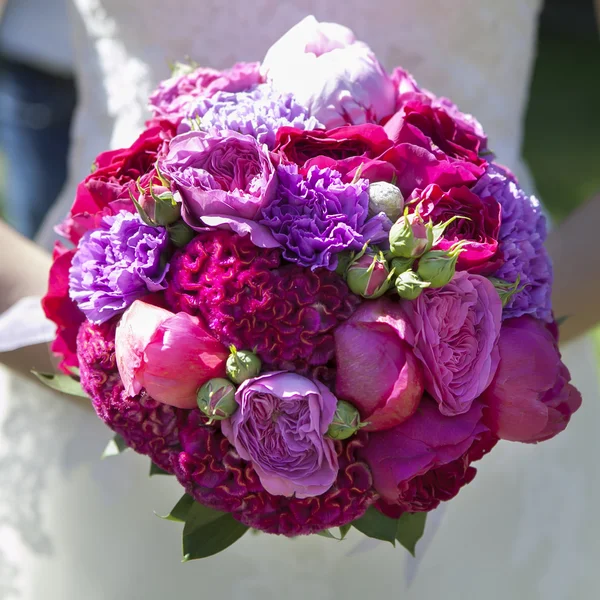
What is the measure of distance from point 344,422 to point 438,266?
206 millimetres

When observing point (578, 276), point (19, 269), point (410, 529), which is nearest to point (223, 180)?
point (410, 529)

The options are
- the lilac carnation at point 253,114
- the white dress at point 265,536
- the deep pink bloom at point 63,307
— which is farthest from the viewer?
the white dress at point 265,536

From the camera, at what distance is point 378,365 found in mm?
854

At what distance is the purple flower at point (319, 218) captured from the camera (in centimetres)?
87

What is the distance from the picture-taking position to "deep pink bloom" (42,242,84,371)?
1070 millimetres

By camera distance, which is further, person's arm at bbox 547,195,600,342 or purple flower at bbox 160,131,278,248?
person's arm at bbox 547,195,600,342

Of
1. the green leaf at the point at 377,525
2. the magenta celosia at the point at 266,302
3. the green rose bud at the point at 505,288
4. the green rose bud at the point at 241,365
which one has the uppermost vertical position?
the green rose bud at the point at 505,288

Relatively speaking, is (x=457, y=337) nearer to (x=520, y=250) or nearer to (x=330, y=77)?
(x=520, y=250)

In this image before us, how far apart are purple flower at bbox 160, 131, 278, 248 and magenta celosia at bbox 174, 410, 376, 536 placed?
23 centimetres

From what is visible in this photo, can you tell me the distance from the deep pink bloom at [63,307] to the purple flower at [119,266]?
0.36 feet

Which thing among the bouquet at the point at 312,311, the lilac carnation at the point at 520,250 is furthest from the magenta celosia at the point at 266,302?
the lilac carnation at the point at 520,250

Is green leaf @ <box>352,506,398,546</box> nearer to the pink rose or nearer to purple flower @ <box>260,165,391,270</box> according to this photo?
the pink rose

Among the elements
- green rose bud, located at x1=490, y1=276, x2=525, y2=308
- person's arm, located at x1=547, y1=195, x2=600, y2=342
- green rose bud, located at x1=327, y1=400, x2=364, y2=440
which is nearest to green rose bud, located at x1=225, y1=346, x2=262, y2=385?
green rose bud, located at x1=327, y1=400, x2=364, y2=440

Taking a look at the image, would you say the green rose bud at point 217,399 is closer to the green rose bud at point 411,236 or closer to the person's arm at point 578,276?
the green rose bud at point 411,236
